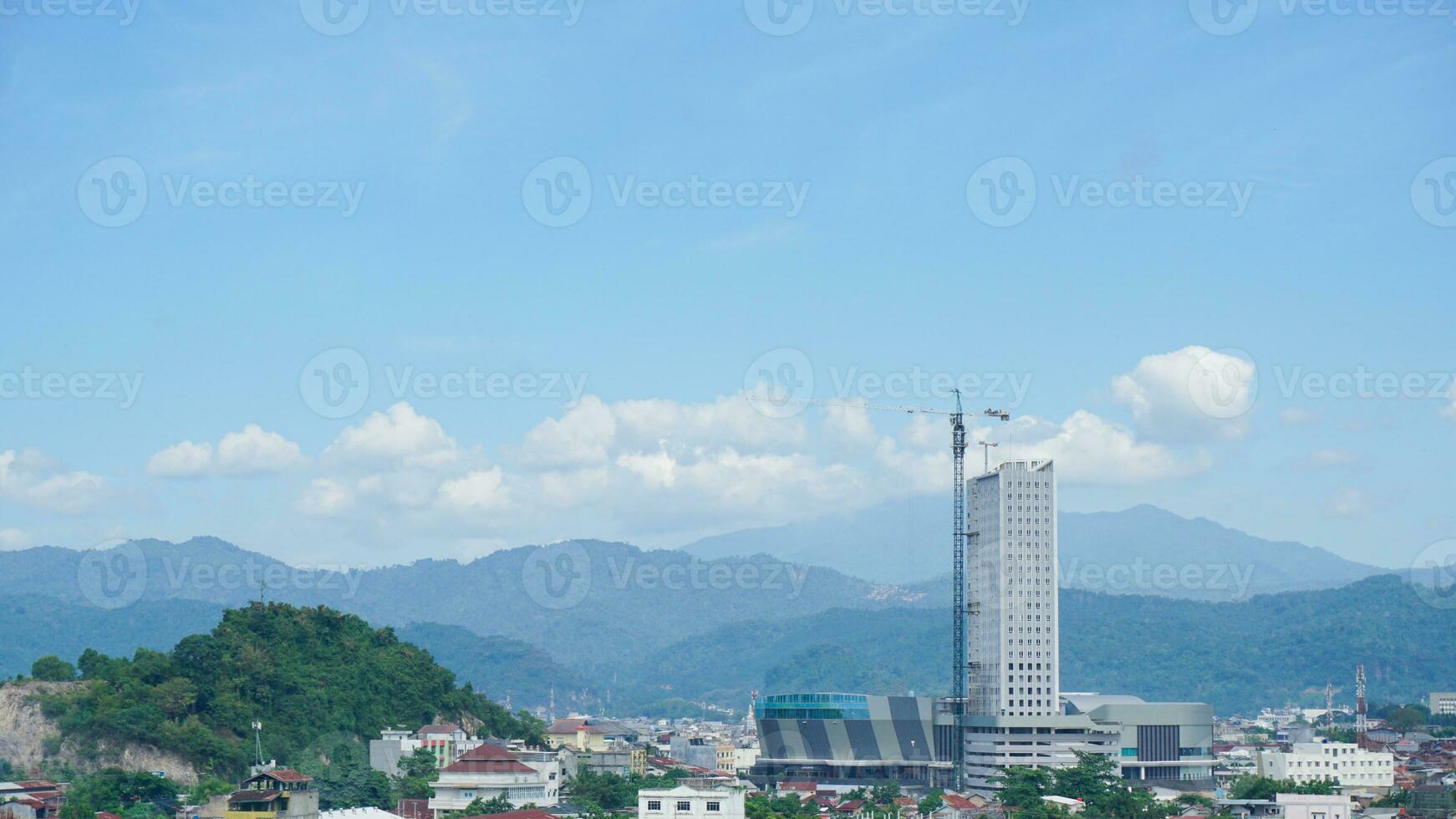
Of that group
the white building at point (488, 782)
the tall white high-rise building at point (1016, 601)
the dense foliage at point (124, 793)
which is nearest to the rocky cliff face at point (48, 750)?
the dense foliage at point (124, 793)

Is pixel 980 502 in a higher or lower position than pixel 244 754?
higher

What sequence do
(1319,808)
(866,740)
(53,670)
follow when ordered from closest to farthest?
(1319,808) → (53,670) → (866,740)

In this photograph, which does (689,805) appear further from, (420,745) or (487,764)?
(420,745)

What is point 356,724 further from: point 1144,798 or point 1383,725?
point 1383,725

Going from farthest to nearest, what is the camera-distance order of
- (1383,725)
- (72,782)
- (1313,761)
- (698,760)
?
(1383,725)
(698,760)
(1313,761)
(72,782)

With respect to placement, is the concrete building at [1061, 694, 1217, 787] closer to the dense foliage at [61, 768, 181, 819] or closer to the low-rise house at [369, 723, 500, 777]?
the low-rise house at [369, 723, 500, 777]

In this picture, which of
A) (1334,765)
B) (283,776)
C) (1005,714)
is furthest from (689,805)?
(1334,765)

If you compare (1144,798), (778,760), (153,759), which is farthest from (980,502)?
(153,759)
